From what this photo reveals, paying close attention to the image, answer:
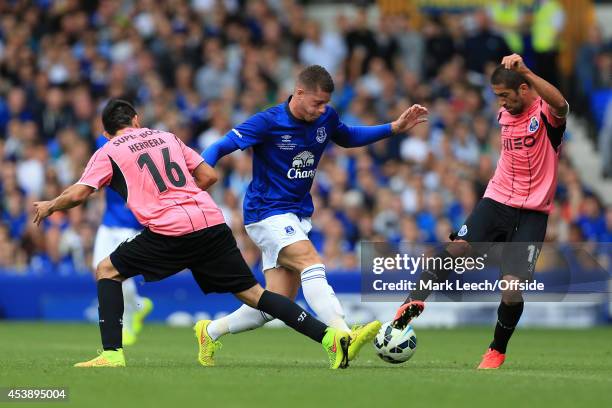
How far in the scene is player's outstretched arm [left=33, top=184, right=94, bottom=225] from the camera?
32.3 feet

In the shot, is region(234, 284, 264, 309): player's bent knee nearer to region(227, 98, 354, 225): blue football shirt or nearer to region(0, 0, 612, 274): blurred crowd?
region(227, 98, 354, 225): blue football shirt

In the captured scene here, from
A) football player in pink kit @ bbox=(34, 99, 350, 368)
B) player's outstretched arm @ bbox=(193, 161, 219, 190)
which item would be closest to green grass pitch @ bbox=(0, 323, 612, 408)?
football player in pink kit @ bbox=(34, 99, 350, 368)

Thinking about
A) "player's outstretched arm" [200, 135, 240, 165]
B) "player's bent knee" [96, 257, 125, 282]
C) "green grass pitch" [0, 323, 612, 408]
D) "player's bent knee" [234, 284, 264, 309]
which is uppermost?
"player's outstretched arm" [200, 135, 240, 165]

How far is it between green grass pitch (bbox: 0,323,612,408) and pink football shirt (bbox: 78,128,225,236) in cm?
116

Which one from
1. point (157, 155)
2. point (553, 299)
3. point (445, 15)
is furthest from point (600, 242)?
point (157, 155)

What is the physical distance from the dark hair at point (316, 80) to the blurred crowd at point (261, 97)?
9.19 meters

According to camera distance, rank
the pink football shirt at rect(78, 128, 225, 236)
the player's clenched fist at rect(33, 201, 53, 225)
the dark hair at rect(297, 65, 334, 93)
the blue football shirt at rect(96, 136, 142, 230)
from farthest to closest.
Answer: the blue football shirt at rect(96, 136, 142, 230), the dark hair at rect(297, 65, 334, 93), the pink football shirt at rect(78, 128, 225, 236), the player's clenched fist at rect(33, 201, 53, 225)

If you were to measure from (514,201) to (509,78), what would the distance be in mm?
1042

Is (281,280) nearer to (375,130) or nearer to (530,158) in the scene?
(375,130)

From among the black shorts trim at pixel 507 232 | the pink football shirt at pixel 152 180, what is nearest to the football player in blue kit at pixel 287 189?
the pink football shirt at pixel 152 180

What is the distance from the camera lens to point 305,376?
31.9 ft

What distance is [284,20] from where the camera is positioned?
83.5 ft

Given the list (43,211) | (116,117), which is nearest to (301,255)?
(116,117)

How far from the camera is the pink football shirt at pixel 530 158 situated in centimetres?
1100
